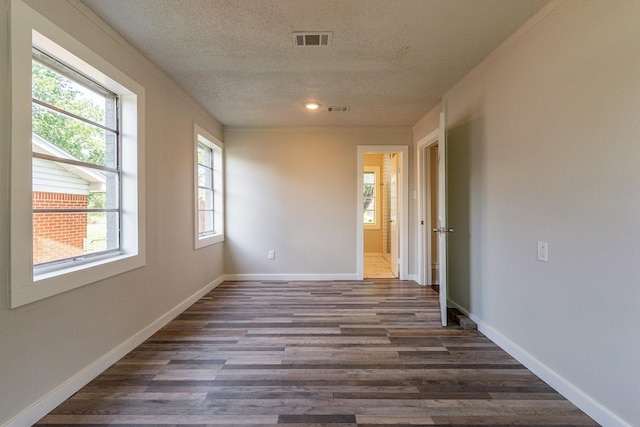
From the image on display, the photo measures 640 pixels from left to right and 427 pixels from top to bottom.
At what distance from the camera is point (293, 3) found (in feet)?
6.12

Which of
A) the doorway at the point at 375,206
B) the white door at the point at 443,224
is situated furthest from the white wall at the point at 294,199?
the doorway at the point at 375,206

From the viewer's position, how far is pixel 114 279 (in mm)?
2223

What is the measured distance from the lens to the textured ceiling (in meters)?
1.92

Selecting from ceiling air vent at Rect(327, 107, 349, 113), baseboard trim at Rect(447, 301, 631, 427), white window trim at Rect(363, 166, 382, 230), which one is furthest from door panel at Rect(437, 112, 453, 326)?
white window trim at Rect(363, 166, 382, 230)

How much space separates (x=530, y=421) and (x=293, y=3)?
2.81 m

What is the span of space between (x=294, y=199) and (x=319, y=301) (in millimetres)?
1724

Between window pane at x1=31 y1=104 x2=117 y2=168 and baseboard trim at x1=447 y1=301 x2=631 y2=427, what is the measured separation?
11.3 ft

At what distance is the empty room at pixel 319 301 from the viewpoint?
1.54 meters

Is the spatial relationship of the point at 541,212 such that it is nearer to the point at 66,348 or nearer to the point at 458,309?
the point at 458,309

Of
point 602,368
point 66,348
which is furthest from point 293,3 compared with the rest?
A: point 602,368

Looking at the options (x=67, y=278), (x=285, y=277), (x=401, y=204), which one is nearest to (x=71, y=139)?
(x=67, y=278)

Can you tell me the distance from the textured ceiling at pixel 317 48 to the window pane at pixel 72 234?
4.55ft

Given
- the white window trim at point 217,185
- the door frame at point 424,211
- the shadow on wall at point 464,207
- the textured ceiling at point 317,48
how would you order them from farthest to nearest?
the door frame at point 424,211, the white window trim at point 217,185, the shadow on wall at point 464,207, the textured ceiling at point 317,48

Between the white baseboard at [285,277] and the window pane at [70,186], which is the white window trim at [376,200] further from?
the window pane at [70,186]
